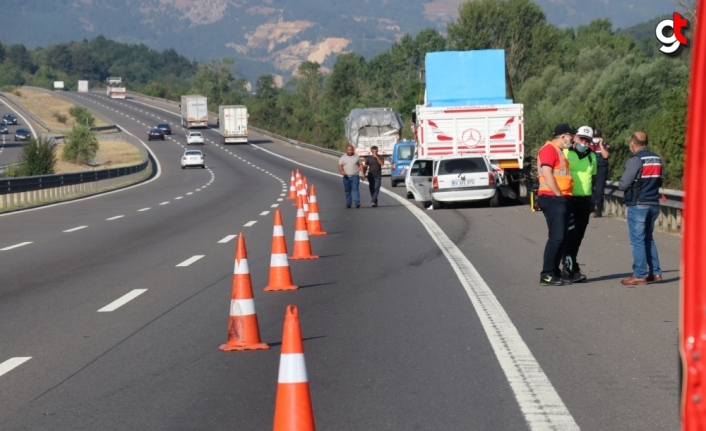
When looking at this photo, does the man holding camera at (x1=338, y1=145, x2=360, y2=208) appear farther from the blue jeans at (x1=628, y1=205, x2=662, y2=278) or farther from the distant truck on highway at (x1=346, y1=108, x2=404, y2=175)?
the distant truck on highway at (x1=346, y1=108, x2=404, y2=175)

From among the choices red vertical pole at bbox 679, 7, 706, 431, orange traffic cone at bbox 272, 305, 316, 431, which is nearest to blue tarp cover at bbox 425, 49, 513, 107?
orange traffic cone at bbox 272, 305, 316, 431

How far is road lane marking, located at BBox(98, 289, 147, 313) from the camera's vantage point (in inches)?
443

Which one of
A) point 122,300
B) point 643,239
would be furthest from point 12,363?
point 643,239

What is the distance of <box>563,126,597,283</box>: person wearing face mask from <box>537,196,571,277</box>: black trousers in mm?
176

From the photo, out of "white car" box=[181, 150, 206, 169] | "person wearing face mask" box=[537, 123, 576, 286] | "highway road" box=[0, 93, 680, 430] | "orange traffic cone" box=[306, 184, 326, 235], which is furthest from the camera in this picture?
"white car" box=[181, 150, 206, 169]

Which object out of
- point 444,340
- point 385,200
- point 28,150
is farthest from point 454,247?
point 28,150

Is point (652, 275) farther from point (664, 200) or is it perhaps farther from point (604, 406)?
point (664, 200)

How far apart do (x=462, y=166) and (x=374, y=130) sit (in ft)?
103

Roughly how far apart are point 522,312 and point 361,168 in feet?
63.2

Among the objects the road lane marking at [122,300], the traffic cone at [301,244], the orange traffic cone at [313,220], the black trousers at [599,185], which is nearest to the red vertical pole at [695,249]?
the road lane marking at [122,300]

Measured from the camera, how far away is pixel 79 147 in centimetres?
7806

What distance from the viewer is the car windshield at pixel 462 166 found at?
28.3 metres

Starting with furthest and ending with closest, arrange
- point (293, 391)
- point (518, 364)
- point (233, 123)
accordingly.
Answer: point (233, 123)
point (518, 364)
point (293, 391)

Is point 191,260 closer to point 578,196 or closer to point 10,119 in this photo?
point 578,196
